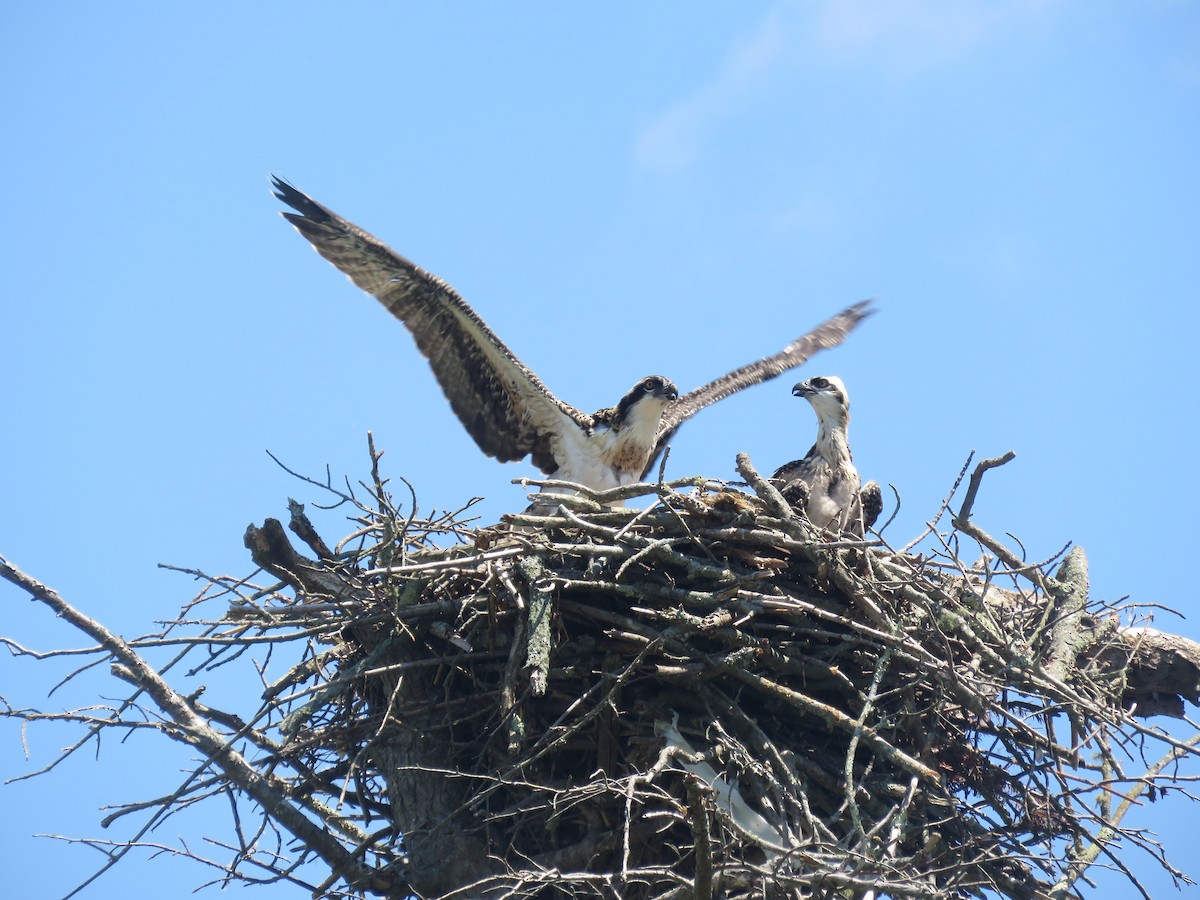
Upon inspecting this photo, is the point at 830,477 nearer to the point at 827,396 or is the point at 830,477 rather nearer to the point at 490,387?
the point at 827,396

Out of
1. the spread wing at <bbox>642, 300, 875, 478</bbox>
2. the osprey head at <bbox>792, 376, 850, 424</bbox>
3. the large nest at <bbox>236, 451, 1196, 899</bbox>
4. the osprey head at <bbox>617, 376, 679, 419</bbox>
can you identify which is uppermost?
the spread wing at <bbox>642, 300, 875, 478</bbox>

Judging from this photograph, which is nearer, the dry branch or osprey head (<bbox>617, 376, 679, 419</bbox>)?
the dry branch

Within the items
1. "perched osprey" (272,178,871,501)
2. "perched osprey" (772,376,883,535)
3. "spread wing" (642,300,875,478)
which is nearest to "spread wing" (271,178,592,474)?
"perched osprey" (272,178,871,501)

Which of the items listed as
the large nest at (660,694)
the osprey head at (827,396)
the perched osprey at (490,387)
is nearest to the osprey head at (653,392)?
the perched osprey at (490,387)

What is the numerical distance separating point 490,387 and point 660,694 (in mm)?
3207

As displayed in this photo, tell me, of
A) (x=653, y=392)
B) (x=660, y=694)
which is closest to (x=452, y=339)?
(x=653, y=392)

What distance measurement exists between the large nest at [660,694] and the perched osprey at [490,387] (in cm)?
216

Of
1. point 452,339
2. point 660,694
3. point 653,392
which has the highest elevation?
point 452,339

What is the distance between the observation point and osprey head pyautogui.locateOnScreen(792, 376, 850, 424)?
7.65 metres

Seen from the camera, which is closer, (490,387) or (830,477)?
(830,477)

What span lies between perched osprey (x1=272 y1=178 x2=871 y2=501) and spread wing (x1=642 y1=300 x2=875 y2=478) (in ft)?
1.06

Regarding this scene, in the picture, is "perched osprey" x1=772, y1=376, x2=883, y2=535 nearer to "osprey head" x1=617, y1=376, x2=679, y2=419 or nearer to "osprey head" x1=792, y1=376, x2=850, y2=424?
"osprey head" x1=792, y1=376, x2=850, y2=424

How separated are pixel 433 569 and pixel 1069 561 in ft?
12.2

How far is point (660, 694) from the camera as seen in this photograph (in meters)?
6.04
